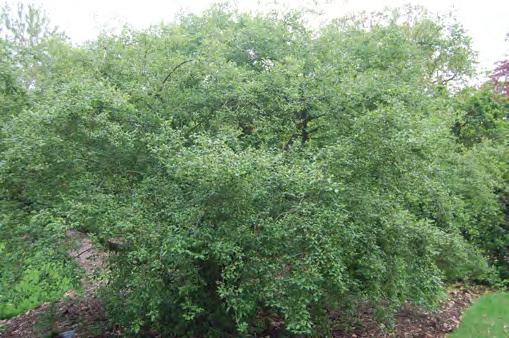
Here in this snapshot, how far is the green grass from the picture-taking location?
27.0 feet

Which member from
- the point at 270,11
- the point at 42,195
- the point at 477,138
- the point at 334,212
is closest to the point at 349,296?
the point at 334,212

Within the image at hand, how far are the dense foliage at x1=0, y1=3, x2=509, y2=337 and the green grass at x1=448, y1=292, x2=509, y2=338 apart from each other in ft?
4.74

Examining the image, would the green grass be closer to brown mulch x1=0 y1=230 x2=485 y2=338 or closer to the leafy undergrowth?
brown mulch x1=0 y1=230 x2=485 y2=338

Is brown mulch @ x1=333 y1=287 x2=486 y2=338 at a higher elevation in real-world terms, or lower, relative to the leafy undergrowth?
lower

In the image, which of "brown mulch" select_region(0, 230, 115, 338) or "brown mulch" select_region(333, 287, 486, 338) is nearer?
"brown mulch" select_region(0, 230, 115, 338)

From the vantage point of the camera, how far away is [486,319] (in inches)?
356

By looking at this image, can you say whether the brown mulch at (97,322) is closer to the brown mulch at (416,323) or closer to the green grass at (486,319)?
the brown mulch at (416,323)

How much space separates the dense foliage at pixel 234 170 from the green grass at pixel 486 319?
4.74 feet

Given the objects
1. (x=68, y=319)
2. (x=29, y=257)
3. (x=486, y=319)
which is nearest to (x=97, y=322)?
(x=68, y=319)

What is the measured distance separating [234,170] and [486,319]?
272 inches

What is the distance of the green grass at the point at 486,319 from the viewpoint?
27.0ft

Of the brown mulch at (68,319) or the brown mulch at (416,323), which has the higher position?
the brown mulch at (68,319)

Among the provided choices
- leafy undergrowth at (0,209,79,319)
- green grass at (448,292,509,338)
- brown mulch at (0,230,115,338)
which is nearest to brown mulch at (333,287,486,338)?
green grass at (448,292,509,338)

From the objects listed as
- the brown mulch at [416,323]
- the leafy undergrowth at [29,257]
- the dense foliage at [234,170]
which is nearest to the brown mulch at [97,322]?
the brown mulch at [416,323]
